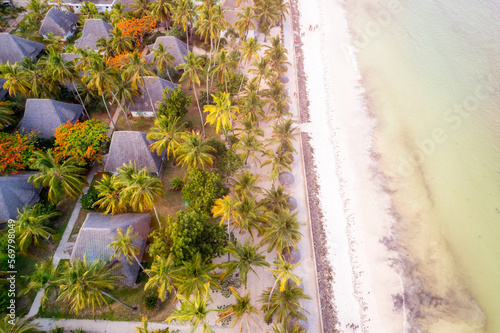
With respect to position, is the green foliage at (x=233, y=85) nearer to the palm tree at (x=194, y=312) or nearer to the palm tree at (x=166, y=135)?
the palm tree at (x=166, y=135)

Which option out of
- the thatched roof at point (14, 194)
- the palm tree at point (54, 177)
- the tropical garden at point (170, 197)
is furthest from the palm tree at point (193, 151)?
the thatched roof at point (14, 194)

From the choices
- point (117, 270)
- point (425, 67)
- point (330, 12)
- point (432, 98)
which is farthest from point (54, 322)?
point (330, 12)

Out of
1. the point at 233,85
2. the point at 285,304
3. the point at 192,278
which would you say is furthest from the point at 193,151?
the point at 285,304

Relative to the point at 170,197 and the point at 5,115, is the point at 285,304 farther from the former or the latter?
the point at 5,115

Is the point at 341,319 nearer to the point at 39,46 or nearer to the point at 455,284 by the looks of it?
the point at 455,284

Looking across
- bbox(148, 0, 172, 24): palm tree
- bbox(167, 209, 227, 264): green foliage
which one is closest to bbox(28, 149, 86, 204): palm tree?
bbox(167, 209, 227, 264): green foliage
